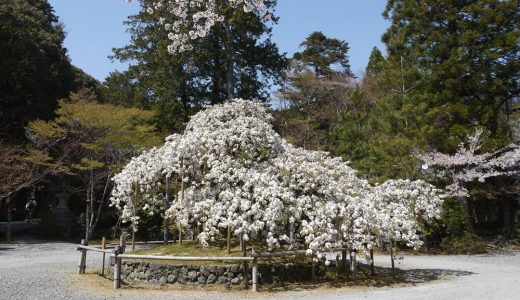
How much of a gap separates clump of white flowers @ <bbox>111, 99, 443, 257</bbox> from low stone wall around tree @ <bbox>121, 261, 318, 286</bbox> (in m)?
0.59

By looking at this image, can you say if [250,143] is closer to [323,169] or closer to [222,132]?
[222,132]

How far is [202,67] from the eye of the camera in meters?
25.0

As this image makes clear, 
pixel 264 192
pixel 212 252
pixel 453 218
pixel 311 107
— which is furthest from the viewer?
pixel 311 107

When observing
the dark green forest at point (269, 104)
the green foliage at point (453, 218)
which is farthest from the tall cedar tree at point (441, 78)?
the green foliage at point (453, 218)

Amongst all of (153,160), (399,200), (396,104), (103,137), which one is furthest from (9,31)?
(399,200)

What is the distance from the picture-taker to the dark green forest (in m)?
18.8

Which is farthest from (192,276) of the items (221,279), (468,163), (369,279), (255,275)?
(468,163)

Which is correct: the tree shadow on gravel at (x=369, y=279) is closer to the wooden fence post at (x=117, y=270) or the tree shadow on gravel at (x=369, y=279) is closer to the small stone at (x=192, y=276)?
the small stone at (x=192, y=276)

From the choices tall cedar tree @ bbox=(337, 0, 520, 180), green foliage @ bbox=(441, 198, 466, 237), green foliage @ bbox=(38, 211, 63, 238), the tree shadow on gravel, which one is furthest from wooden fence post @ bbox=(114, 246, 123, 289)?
green foliage @ bbox=(38, 211, 63, 238)

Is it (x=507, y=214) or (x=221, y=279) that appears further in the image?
(x=507, y=214)

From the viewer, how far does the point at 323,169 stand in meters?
9.90

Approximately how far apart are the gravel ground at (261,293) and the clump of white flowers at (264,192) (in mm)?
1032

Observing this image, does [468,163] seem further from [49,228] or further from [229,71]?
[49,228]

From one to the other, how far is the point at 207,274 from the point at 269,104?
15.8 metres
